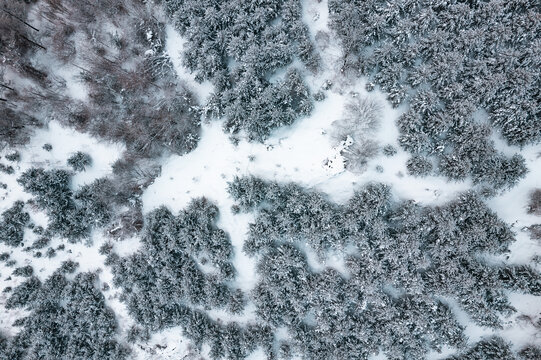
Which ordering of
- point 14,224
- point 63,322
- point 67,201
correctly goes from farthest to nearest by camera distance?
point 67,201, point 14,224, point 63,322

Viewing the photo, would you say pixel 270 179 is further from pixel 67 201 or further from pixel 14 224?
pixel 14 224

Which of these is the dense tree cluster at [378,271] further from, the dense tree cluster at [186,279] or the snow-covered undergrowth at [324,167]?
the dense tree cluster at [186,279]

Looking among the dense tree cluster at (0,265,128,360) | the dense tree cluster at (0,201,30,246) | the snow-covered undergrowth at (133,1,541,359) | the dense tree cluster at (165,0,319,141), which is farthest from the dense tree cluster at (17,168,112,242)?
the dense tree cluster at (165,0,319,141)

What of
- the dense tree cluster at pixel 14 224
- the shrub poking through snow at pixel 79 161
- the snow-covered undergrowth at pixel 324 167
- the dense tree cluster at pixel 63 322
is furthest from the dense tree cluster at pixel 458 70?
the dense tree cluster at pixel 14 224

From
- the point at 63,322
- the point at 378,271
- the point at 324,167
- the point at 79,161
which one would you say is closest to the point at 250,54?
the point at 324,167

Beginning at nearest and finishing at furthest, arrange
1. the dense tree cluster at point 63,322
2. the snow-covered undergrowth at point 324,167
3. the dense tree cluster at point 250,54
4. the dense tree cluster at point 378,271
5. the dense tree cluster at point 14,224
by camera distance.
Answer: the dense tree cluster at point 378,271, the dense tree cluster at point 250,54, the snow-covered undergrowth at point 324,167, the dense tree cluster at point 63,322, the dense tree cluster at point 14,224

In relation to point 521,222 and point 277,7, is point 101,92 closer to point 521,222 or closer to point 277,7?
point 277,7
